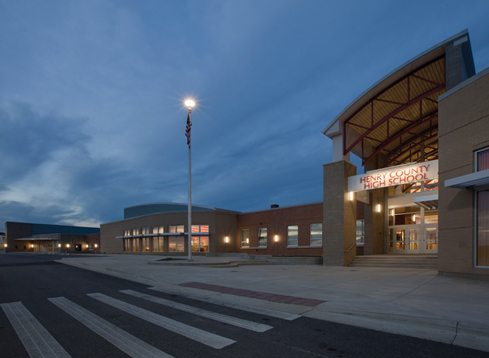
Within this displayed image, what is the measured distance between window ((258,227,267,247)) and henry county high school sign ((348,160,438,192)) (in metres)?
16.3

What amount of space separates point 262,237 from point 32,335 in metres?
30.3

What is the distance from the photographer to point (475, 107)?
1196 centimetres

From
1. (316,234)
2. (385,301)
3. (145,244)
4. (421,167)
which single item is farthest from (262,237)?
(385,301)

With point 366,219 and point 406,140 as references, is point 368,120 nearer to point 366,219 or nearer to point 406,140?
point 406,140

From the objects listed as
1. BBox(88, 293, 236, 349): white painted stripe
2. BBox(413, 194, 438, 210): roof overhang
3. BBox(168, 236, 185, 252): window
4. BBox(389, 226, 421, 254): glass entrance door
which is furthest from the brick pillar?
BBox(168, 236, 185, 252): window

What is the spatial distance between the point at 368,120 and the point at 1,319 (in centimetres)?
2163

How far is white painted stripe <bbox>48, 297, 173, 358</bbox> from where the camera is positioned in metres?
4.51

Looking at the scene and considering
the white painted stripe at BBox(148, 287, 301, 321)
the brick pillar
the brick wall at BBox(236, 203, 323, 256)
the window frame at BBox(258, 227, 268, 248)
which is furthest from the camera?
the window frame at BBox(258, 227, 268, 248)

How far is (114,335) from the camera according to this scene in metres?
5.31

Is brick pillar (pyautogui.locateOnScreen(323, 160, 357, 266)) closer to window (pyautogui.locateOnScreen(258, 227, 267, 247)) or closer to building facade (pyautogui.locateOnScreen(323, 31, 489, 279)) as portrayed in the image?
building facade (pyautogui.locateOnScreen(323, 31, 489, 279))

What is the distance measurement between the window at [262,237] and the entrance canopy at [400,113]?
15091 millimetres

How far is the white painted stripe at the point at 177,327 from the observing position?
496 centimetres

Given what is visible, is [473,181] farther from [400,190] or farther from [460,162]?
[400,190]

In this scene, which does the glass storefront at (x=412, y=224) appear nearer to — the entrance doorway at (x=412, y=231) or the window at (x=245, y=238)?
the entrance doorway at (x=412, y=231)
